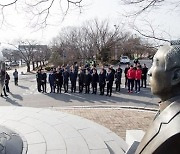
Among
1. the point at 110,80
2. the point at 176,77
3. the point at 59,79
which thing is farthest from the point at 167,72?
the point at 59,79

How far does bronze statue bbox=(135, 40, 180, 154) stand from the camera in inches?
72.7

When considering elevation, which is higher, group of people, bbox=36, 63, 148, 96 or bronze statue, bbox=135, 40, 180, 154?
bronze statue, bbox=135, 40, 180, 154

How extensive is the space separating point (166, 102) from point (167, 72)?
242 mm

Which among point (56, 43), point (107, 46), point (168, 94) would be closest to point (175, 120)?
point (168, 94)

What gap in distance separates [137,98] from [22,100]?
6.14 metres

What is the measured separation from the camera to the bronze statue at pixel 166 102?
1847 mm

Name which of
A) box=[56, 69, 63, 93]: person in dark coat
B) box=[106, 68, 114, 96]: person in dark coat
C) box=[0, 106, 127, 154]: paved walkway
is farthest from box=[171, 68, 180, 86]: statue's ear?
box=[56, 69, 63, 93]: person in dark coat

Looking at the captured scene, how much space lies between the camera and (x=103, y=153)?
518cm

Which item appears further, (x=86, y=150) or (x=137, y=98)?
(x=137, y=98)

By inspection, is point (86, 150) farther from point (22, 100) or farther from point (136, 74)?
point (136, 74)

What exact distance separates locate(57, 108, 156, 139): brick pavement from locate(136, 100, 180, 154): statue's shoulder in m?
5.56

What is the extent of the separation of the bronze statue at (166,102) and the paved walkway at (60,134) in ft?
11.0

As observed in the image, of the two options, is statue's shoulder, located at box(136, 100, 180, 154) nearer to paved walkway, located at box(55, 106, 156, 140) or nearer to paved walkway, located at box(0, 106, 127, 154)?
paved walkway, located at box(0, 106, 127, 154)

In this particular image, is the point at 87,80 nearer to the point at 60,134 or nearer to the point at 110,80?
the point at 110,80
